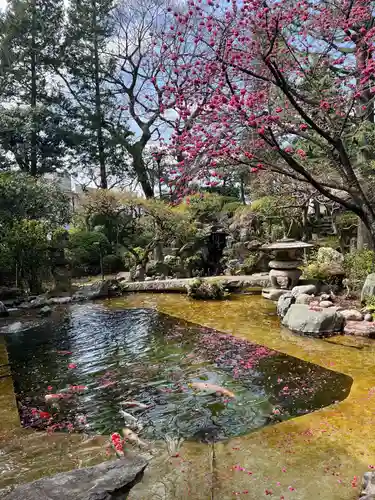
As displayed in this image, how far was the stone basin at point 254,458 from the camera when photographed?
2252 millimetres

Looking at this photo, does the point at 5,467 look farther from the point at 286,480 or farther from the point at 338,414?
the point at 338,414

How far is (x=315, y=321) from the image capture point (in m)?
5.84

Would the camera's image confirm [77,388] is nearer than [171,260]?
Yes

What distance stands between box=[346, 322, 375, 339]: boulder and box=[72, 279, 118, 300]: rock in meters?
6.73

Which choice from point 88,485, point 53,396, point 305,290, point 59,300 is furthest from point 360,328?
point 59,300

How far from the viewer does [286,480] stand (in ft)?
7.63

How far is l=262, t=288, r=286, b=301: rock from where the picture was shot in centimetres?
844

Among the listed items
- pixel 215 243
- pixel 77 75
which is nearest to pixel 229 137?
pixel 215 243

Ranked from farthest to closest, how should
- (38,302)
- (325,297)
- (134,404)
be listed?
(38,302), (325,297), (134,404)

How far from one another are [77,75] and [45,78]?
5.23 feet

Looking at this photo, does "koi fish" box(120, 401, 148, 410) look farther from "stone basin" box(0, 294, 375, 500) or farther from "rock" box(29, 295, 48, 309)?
"rock" box(29, 295, 48, 309)

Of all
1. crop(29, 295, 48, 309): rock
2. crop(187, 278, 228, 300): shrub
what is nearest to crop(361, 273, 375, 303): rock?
crop(187, 278, 228, 300): shrub

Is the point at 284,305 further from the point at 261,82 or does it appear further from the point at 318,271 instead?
the point at 261,82

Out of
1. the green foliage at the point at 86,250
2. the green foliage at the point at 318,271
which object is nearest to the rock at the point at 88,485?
the green foliage at the point at 318,271
